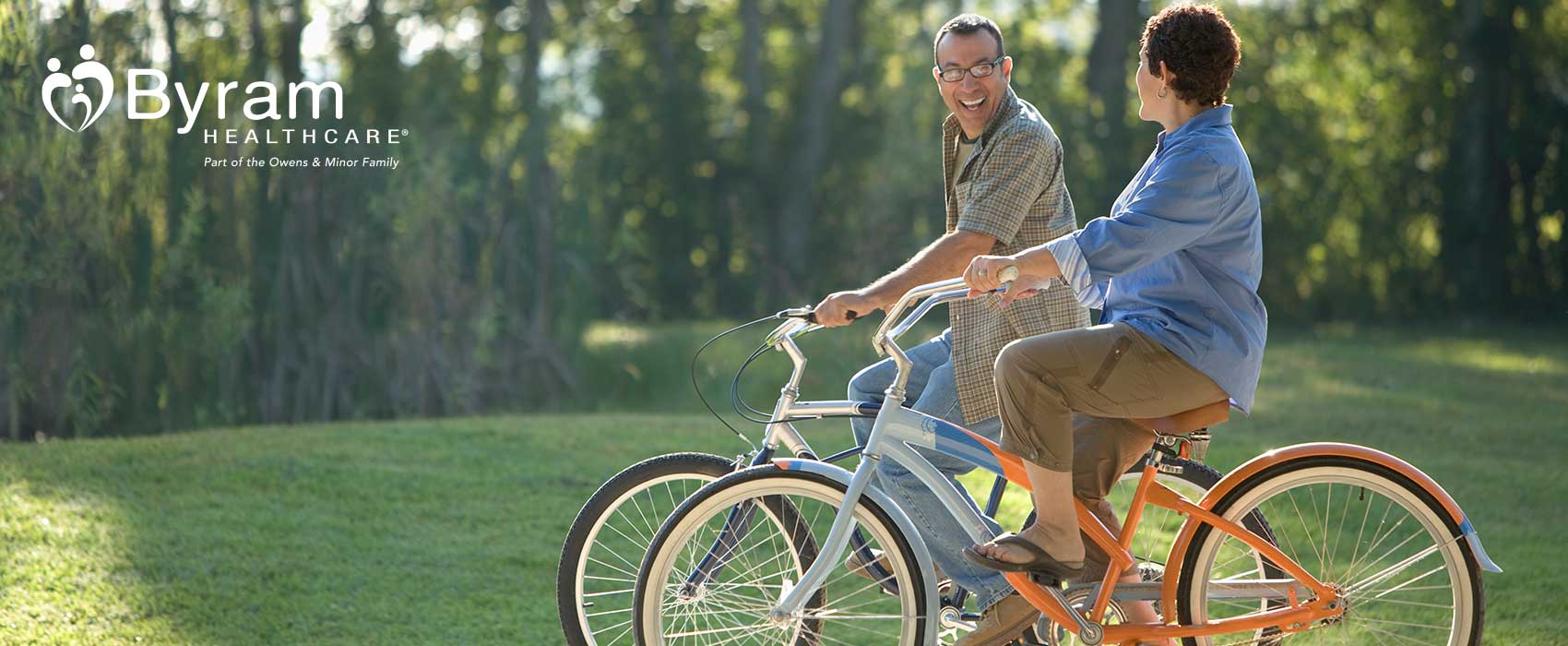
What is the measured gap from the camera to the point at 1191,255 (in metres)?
3.12

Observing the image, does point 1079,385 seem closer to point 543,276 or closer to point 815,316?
point 815,316

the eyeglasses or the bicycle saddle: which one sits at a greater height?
the eyeglasses

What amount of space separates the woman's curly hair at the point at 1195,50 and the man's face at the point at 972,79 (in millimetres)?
389

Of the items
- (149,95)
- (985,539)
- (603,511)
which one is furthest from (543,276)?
(985,539)

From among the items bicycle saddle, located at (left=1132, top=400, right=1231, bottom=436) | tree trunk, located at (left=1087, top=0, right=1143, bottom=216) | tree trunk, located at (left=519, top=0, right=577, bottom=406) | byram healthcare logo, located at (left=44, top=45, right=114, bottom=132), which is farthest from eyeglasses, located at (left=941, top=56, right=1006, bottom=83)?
tree trunk, located at (left=1087, top=0, right=1143, bottom=216)

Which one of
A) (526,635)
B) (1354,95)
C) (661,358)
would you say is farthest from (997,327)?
(1354,95)

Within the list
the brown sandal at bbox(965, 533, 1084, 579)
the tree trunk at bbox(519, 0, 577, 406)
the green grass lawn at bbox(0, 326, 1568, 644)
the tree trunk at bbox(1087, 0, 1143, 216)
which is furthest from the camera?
the tree trunk at bbox(1087, 0, 1143, 216)

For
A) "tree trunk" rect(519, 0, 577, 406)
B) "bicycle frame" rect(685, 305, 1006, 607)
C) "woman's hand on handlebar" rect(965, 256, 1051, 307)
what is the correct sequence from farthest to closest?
"tree trunk" rect(519, 0, 577, 406), "bicycle frame" rect(685, 305, 1006, 607), "woman's hand on handlebar" rect(965, 256, 1051, 307)

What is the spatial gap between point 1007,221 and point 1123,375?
1.49 ft

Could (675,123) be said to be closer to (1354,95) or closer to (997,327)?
(1354,95)

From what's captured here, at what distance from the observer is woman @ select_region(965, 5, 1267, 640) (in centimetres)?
303

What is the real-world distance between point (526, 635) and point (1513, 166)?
42.2 feet

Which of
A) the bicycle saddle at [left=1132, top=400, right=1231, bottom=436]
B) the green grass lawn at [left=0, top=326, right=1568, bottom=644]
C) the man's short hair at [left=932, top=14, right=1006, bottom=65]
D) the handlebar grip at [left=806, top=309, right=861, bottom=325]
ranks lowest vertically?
the green grass lawn at [left=0, top=326, right=1568, bottom=644]

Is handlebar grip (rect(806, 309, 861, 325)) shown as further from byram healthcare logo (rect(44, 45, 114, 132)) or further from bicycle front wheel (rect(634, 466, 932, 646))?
byram healthcare logo (rect(44, 45, 114, 132))
